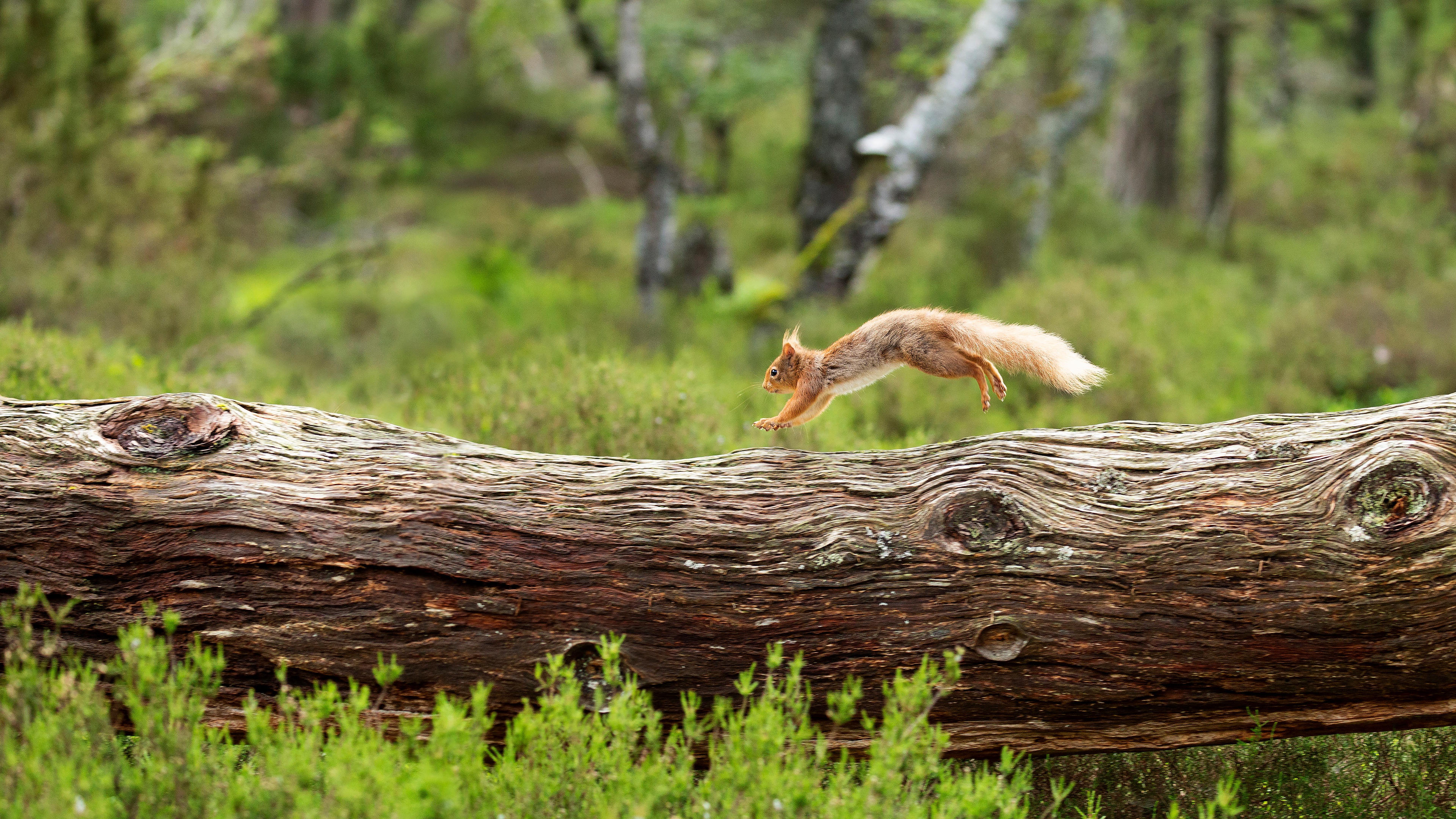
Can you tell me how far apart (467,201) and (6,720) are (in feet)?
64.6

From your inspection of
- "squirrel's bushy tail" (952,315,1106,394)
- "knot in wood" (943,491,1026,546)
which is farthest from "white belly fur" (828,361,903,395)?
"knot in wood" (943,491,1026,546)

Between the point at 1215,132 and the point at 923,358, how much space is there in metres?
17.1

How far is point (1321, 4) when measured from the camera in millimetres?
18125

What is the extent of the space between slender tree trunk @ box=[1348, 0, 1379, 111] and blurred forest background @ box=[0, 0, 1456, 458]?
4.29 ft

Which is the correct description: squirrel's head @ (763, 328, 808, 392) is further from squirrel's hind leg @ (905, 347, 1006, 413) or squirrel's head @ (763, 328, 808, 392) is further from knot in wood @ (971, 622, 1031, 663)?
knot in wood @ (971, 622, 1031, 663)

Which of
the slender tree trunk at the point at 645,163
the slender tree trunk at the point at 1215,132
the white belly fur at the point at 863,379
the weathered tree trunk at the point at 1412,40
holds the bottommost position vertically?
the white belly fur at the point at 863,379

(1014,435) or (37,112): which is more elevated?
(37,112)

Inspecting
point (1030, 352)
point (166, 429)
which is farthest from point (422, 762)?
point (1030, 352)

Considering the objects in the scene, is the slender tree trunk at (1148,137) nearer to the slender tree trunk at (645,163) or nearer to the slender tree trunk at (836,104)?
the slender tree trunk at (836,104)

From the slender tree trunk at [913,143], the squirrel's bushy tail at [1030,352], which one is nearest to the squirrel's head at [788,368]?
the squirrel's bushy tail at [1030,352]

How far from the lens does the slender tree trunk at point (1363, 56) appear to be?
25.8 meters

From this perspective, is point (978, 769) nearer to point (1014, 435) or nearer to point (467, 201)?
point (1014, 435)

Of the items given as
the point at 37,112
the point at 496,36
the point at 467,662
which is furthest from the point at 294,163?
the point at 467,662

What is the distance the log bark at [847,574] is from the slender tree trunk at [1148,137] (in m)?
Answer: 16.4
